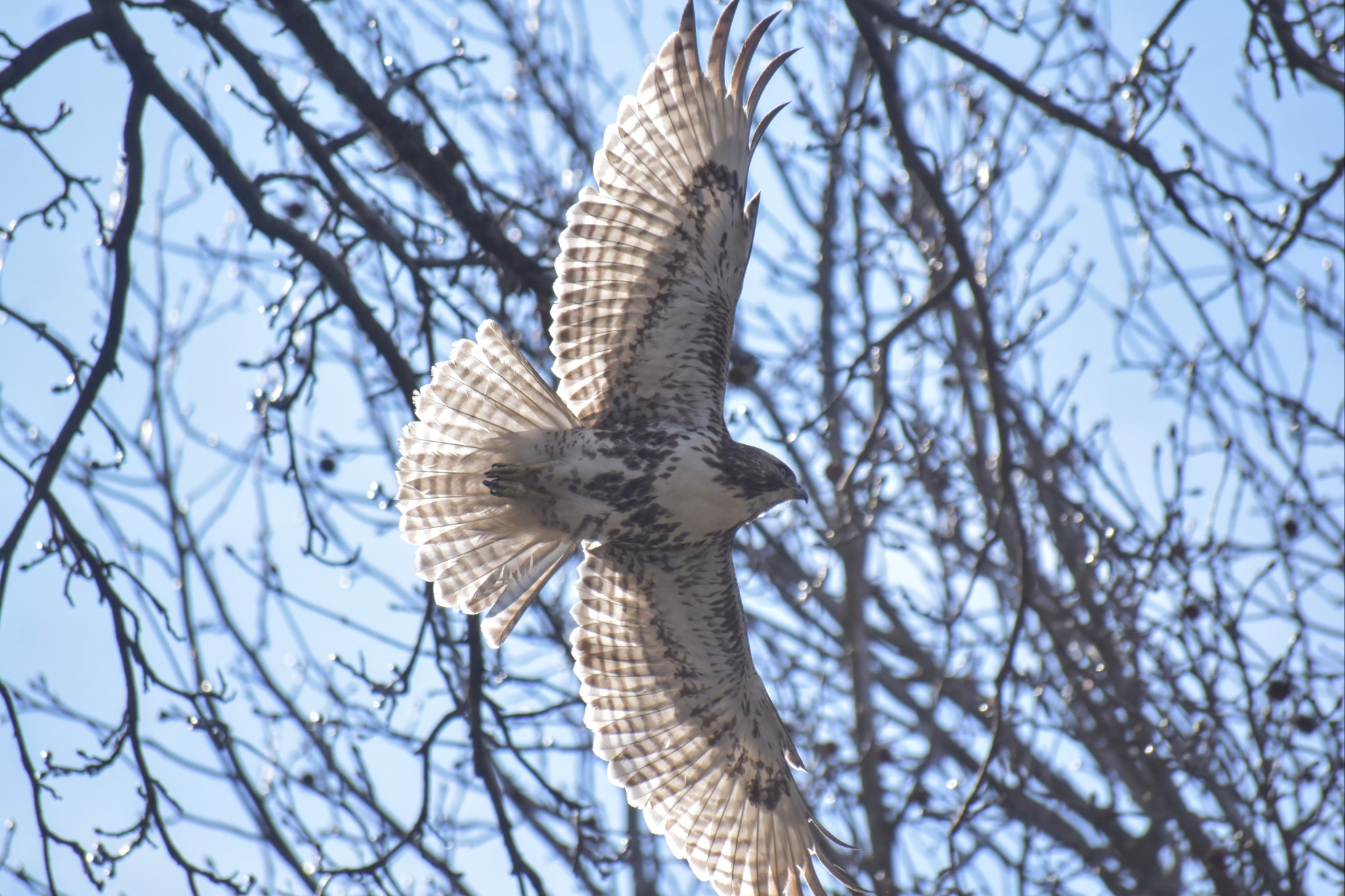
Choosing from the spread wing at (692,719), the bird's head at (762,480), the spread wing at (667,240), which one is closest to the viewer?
the spread wing at (667,240)

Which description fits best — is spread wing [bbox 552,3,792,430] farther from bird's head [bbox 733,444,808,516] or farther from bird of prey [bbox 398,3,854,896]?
bird's head [bbox 733,444,808,516]

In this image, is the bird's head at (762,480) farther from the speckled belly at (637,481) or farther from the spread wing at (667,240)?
the spread wing at (667,240)

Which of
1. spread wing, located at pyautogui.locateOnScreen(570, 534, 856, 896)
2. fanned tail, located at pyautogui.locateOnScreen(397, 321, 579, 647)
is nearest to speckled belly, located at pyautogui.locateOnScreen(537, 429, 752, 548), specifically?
fanned tail, located at pyautogui.locateOnScreen(397, 321, 579, 647)

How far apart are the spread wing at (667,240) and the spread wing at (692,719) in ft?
2.70

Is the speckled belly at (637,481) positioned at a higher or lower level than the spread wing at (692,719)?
higher

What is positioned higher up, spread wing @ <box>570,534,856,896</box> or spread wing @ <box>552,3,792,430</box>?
spread wing @ <box>552,3,792,430</box>

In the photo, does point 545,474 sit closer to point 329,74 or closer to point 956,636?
point 329,74

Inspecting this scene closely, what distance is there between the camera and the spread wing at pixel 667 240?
4445mm

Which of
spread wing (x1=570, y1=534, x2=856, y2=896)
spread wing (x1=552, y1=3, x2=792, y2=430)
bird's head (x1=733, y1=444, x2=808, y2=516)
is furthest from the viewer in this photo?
spread wing (x1=570, y1=534, x2=856, y2=896)

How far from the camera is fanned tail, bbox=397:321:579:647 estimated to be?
4512mm

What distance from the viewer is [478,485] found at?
4.71 m

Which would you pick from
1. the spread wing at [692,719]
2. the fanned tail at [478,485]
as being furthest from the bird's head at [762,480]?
the fanned tail at [478,485]

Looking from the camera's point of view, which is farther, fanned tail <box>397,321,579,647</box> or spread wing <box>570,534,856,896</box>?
spread wing <box>570,534,856,896</box>

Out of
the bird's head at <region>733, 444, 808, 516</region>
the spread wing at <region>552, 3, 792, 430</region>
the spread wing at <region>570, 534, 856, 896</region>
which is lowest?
the spread wing at <region>570, 534, 856, 896</region>
